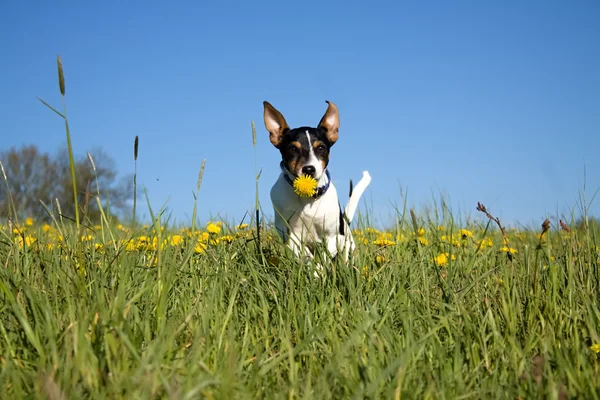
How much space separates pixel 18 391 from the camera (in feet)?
6.51

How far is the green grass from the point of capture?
81.6 inches

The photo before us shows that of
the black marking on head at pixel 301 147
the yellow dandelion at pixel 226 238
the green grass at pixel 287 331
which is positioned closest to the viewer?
the green grass at pixel 287 331

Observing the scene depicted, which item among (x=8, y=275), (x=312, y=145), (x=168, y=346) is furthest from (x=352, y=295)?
(x=312, y=145)

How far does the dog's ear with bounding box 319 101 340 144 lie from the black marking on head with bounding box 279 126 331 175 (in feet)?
0.43

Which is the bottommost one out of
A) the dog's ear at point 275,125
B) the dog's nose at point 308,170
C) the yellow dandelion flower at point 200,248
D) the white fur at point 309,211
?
the yellow dandelion flower at point 200,248

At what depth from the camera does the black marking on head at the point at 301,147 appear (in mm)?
5059

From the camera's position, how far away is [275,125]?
5449 mm

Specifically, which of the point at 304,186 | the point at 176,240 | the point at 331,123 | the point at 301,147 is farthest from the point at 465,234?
the point at 176,240

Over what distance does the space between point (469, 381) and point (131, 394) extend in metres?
1.29

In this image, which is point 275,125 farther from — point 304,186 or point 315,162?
point 304,186

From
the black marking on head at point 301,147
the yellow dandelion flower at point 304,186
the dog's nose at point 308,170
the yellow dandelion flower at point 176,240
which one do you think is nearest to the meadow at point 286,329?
the yellow dandelion flower at point 176,240

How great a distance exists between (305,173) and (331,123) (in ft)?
2.74

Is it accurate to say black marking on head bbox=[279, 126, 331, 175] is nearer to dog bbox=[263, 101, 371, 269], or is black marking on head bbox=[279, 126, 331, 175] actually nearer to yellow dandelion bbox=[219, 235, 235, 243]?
dog bbox=[263, 101, 371, 269]

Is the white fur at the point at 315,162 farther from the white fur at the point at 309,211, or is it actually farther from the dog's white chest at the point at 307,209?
the dog's white chest at the point at 307,209
